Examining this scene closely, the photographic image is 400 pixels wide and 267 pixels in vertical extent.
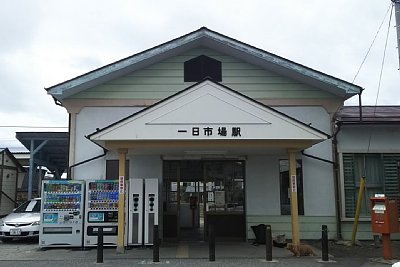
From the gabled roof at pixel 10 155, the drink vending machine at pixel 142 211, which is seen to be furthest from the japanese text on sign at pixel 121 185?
the gabled roof at pixel 10 155

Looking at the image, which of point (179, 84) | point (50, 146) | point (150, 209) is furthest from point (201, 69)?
point (50, 146)

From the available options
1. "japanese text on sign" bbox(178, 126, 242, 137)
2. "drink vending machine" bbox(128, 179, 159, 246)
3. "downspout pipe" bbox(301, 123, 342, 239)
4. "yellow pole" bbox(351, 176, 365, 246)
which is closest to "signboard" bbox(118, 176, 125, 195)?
"drink vending machine" bbox(128, 179, 159, 246)

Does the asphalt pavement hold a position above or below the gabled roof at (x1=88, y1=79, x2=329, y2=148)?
below

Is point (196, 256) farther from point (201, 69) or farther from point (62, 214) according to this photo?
point (201, 69)

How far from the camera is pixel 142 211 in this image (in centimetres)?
1191

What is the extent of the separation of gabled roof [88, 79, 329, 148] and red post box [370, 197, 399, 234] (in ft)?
6.84

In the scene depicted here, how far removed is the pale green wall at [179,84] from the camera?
13695 mm

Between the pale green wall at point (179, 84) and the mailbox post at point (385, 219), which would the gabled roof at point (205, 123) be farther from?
the pale green wall at point (179, 84)

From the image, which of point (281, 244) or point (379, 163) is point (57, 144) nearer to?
point (281, 244)

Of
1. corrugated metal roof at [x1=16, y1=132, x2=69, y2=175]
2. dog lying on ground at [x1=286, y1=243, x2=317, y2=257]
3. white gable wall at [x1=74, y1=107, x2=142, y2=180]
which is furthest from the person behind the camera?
corrugated metal roof at [x1=16, y1=132, x2=69, y2=175]

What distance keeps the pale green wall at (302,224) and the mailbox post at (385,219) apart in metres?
3.11

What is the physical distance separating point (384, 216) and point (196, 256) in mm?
4670

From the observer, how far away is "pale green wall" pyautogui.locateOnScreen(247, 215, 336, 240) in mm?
13203

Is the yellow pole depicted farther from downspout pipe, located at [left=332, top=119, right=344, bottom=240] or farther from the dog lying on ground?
the dog lying on ground
